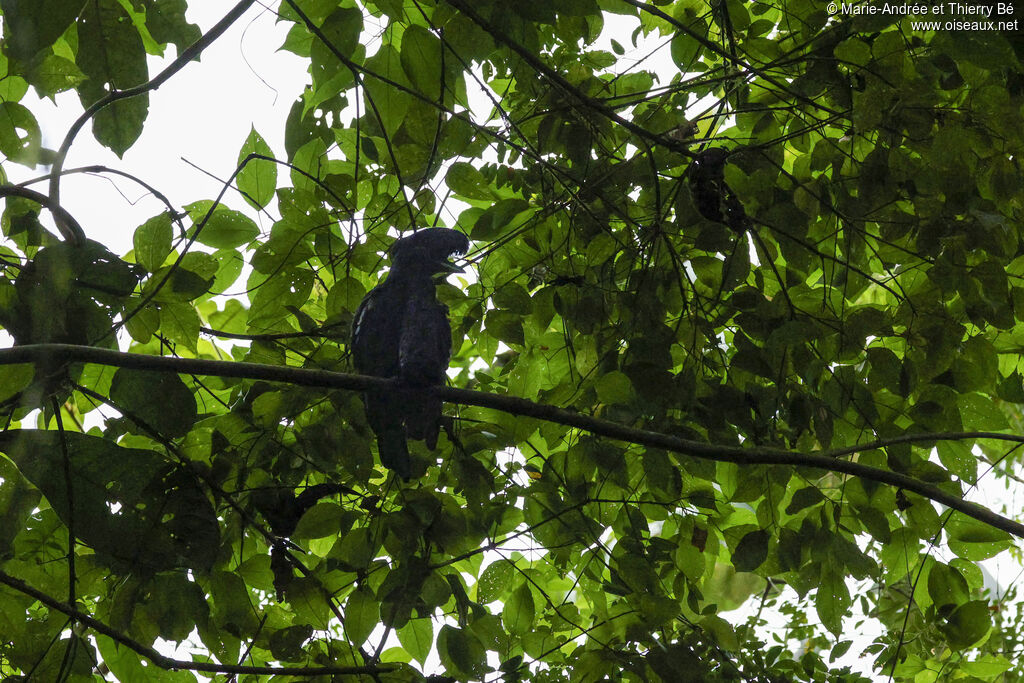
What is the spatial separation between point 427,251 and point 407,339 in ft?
1.25

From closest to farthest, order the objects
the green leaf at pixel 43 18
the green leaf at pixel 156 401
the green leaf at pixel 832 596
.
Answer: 1. the green leaf at pixel 43 18
2. the green leaf at pixel 156 401
3. the green leaf at pixel 832 596

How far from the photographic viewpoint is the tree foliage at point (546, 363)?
2.03 meters

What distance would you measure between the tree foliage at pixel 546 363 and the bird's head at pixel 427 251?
0.24 ft

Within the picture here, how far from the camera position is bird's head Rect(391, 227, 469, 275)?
8.98ft

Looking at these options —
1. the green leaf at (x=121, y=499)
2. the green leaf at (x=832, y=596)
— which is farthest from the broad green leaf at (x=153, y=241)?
the green leaf at (x=832, y=596)

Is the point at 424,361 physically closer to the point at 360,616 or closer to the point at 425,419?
the point at 425,419

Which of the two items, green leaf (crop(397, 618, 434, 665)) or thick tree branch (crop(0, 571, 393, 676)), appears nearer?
thick tree branch (crop(0, 571, 393, 676))

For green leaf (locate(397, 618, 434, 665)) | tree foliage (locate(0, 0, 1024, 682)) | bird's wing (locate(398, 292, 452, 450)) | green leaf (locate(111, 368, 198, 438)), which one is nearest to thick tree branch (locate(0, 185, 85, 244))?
tree foliage (locate(0, 0, 1024, 682))

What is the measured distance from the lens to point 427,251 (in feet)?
9.10

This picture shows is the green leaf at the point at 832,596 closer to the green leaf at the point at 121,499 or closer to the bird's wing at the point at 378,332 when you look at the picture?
the bird's wing at the point at 378,332

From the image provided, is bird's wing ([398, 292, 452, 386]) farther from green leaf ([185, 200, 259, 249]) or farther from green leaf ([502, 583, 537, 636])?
green leaf ([502, 583, 537, 636])

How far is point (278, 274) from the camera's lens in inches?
98.1

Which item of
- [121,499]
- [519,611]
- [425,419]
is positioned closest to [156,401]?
[121,499]

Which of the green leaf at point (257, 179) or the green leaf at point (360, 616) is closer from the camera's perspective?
the green leaf at point (360, 616)
